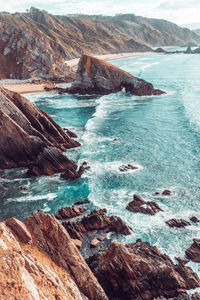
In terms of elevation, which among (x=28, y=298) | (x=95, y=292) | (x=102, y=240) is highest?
(x=28, y=298)

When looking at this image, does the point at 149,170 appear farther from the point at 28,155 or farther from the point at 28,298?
the point at 28,298

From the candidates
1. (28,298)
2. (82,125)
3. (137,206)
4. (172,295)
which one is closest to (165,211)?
(137,206)

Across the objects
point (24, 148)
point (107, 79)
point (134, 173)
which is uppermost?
point (107, 79)

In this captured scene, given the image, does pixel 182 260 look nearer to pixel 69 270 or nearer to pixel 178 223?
pixel 178 223

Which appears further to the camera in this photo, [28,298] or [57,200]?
[57,200]

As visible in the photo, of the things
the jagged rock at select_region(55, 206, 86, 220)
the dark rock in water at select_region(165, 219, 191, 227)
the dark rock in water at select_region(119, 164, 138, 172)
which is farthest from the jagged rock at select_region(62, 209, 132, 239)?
the dark rock in water at select_region(119, 164, 138, 172)

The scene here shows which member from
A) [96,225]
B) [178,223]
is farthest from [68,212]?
[178,223]

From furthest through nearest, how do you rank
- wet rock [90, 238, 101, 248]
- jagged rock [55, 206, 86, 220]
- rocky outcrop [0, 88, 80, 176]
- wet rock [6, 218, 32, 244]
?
rocky outcrop [0, 88, 80, 176], jagged rock [55, 206, 86, 220], wet rock [90, 238, 101, 248], wet rock [6, 218, 32, 244]

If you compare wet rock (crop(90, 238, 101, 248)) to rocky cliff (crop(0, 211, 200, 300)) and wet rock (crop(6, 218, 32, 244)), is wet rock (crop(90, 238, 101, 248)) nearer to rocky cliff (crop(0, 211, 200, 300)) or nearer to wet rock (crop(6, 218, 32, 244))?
rocky cliff (crop(0, 211, 200, 300))
